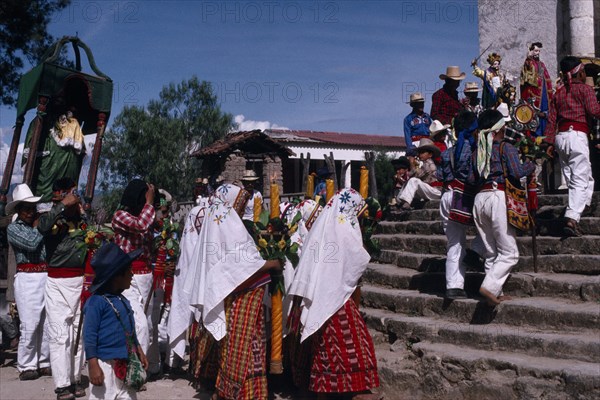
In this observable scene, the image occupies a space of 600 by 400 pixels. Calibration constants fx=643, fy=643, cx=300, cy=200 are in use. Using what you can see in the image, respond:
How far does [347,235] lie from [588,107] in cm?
343

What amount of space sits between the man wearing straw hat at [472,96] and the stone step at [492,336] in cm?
569

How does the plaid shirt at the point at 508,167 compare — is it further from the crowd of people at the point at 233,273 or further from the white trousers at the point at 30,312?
the white trousers at the point at 30,312

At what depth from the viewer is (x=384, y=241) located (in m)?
9.27

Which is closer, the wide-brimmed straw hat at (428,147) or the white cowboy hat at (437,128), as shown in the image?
the wide-brimmed straw hat at (428,147)

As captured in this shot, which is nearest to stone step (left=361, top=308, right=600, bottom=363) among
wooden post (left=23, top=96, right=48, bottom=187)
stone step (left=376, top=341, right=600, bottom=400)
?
stone step (left=376, top=341, right=600, bottom=400)

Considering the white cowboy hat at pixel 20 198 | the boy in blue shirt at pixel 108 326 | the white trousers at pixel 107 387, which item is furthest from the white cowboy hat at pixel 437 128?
the white trousers at pixel 107 387

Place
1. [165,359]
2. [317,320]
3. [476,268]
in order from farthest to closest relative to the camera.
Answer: [165,359] → [476,268] → [317,320]

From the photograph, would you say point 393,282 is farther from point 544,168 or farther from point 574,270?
point 544,168

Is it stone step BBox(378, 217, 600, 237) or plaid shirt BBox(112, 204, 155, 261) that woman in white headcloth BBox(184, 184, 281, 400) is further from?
stone step BBox(378, 217, 600, 237)

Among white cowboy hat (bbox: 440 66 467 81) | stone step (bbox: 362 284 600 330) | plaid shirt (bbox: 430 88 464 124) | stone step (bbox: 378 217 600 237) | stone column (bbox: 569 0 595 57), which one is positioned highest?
stone column (bbox: 569 0 595 57)

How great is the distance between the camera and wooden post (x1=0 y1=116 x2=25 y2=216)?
27.7 feet

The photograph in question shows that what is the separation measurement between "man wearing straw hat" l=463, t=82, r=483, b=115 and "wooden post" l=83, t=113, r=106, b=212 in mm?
6209

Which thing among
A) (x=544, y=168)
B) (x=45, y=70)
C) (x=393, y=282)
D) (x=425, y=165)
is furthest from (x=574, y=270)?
Result: (x=45, y=70)

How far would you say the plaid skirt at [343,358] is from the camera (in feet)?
18.1
